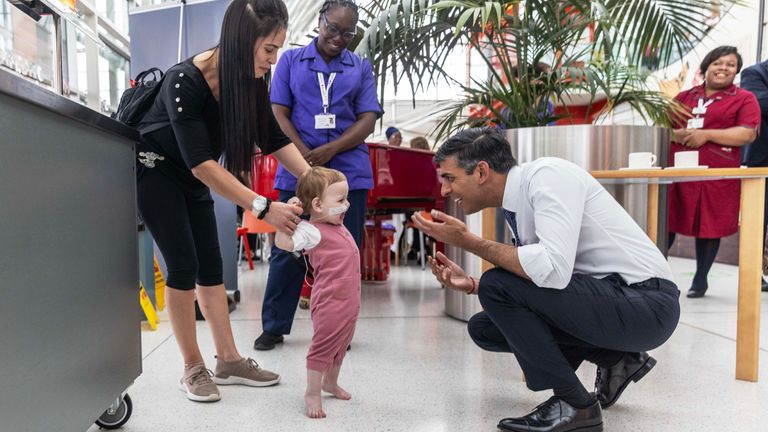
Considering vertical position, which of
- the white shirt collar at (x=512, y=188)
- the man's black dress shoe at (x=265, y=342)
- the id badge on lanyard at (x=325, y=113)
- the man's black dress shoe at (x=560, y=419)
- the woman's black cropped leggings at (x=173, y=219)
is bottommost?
the man's black dress shoe at (x=265, y=342)

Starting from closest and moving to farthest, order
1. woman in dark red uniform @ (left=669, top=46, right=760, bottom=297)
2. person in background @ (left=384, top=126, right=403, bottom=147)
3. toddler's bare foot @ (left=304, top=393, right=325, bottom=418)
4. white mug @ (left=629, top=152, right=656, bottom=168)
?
toddler's bare foot @ (left=304, top=393, right=325, bottom=418) < white mug @ (left=629, top=152, right=656, bottom=168) < woman in dark red uniform @ (left=669, top=46, right=760, bottom=297) < person in background @ (left=384, top=126, right=403, bottom=147)

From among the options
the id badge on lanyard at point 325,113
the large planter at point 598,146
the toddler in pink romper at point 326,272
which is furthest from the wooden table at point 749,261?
the id badge on lanyard at point 325,113

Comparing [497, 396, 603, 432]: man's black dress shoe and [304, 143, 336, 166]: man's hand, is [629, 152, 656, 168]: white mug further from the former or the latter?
[304, 143, 336, 166]: man's hand

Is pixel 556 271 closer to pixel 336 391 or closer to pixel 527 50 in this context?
pixel 336 391

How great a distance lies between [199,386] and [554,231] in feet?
3.68

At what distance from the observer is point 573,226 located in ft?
4.30

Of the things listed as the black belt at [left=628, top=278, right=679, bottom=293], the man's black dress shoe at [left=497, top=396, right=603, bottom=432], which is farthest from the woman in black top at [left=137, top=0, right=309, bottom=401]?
the black belt at [left=628, top=278, right=679, bottom=293]

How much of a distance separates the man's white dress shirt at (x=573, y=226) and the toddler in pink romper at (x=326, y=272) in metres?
0.49

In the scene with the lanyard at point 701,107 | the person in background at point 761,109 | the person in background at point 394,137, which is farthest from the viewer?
the person in background at point 394,137

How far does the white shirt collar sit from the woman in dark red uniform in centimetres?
208

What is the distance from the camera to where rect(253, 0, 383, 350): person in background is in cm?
225

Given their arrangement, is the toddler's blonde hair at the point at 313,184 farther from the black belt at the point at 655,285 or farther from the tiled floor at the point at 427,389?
the black belt at the point at 655,285

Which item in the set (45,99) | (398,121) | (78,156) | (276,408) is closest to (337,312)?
(276,408)

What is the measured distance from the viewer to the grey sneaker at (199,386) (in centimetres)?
162
